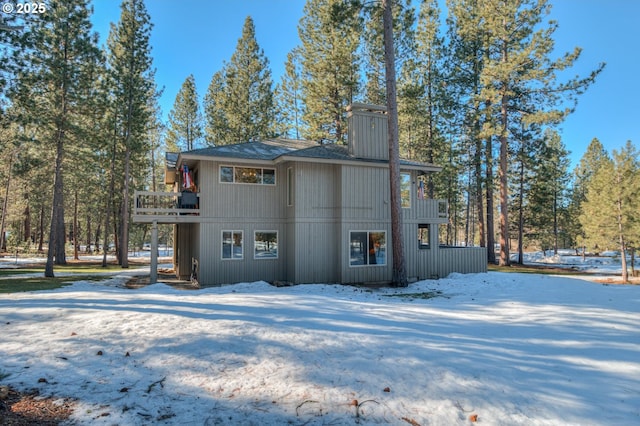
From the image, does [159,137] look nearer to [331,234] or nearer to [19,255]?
[19,255]

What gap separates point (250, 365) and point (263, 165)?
11.1 m

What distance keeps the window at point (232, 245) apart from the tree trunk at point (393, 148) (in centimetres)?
603

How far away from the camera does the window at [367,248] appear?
14852mm

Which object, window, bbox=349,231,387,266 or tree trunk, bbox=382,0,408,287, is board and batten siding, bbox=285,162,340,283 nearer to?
window, bbox=349,231,387,266

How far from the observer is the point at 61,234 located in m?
27.2

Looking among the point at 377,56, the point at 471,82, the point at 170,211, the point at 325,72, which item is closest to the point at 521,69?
the point at 471,82

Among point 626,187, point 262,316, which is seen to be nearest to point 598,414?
point 262,316

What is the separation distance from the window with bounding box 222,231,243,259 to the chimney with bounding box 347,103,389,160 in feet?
19.3

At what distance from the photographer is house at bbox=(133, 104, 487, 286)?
1416cm

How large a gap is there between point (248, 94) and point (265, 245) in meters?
17.4

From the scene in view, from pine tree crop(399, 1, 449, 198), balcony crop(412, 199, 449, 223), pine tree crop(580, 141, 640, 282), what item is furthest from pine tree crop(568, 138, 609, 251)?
balcony crop(412, 199, 449, 223)

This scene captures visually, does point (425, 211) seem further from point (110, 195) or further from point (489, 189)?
point (110, 195)

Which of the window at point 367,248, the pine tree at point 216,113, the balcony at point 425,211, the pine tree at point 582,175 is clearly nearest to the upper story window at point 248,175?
the window at point 367,248

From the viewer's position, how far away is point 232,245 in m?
14.5
